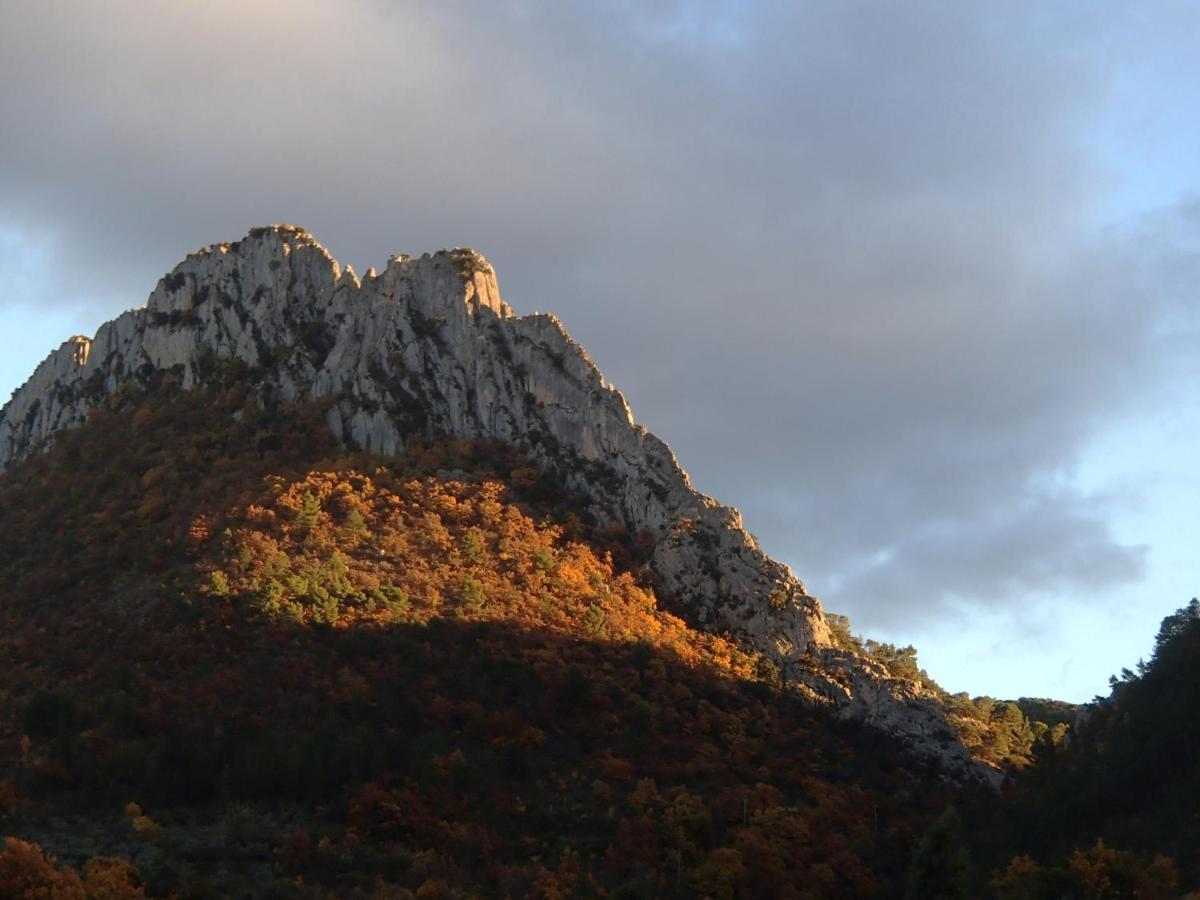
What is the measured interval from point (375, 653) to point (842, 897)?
3678 centimetres

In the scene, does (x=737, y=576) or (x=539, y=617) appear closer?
(x=539, y=617)

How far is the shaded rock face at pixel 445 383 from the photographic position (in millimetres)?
121312

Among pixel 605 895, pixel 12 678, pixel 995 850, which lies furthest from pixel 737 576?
pixel 12 678

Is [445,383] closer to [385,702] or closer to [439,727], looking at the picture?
[385,702]

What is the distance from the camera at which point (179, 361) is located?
481 feet

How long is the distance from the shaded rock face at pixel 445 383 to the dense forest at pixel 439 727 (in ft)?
11.1

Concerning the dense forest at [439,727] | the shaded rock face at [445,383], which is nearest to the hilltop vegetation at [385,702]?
the dense forest at [439,727]

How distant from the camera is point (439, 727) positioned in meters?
97.3

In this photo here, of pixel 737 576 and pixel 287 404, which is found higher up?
pixel 287 404

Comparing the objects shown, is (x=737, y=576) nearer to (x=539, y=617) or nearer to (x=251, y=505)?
(x=539, y=617)

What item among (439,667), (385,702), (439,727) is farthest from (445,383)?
(439,727)

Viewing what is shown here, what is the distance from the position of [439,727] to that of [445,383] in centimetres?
4779

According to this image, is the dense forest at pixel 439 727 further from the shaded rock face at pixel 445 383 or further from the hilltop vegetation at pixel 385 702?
the shaded rock face at pixel 445 383

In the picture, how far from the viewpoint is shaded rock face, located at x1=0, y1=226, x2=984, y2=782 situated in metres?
121
